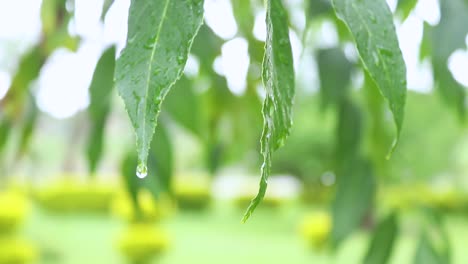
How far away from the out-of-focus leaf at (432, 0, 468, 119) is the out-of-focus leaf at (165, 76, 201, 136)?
17 centimetres

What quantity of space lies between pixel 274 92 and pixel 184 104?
13.3 inches

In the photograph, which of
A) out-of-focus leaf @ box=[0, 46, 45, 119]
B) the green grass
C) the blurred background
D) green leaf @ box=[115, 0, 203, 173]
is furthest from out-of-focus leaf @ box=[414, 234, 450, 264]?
the green grass

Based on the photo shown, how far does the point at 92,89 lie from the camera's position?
0.53 metres

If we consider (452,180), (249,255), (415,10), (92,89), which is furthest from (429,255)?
(452,180)

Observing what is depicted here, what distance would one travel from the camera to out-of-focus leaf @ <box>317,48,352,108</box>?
1.90 feet

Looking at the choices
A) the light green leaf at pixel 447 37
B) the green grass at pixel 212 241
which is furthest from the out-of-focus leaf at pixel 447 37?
the green grass at pixel 212 241

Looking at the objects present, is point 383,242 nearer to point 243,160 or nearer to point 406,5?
point 406,5

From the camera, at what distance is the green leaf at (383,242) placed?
24.0 inches

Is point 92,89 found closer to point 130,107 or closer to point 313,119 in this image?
point 130,107

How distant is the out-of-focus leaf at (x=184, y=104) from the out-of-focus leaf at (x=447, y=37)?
0.17m

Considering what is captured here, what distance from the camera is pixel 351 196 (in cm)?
62

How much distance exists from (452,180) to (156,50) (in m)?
9.11

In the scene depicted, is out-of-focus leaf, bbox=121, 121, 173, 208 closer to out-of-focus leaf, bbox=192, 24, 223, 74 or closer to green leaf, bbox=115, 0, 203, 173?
out-of-focus leaf, bbox=192, 24, 223, 74

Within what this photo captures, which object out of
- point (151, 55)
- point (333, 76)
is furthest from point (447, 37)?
point (151, 55)
